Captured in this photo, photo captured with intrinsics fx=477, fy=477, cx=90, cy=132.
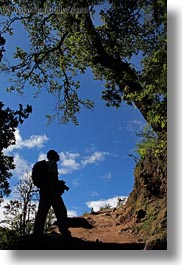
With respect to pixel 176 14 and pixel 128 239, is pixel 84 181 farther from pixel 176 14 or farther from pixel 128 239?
pixel 176 14

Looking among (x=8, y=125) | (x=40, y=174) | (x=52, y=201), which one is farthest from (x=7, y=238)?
(x=8, y=125)

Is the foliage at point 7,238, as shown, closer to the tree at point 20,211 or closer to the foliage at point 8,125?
the tree at point 20,211

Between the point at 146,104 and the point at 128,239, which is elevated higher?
the point at 146,104

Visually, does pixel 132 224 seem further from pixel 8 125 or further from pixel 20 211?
pixel 8 125

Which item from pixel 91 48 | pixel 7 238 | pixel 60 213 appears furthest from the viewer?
pixel 91 48

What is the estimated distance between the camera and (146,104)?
372 centimetres

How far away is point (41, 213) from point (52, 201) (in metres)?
0.13

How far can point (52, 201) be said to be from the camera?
11.7 ft

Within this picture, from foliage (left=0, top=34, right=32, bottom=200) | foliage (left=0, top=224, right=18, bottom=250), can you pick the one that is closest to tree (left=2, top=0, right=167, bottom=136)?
foliage (left=0, top=34, right=32, bottom=200)

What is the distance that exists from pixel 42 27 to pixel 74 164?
112 cm

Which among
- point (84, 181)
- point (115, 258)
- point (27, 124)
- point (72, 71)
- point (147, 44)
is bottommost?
point (115, 258)

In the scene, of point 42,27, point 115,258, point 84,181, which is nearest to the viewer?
point 115,258

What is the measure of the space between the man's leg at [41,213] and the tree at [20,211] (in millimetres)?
37

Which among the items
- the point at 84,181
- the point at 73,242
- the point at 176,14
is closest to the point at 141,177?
the point at 84,181
